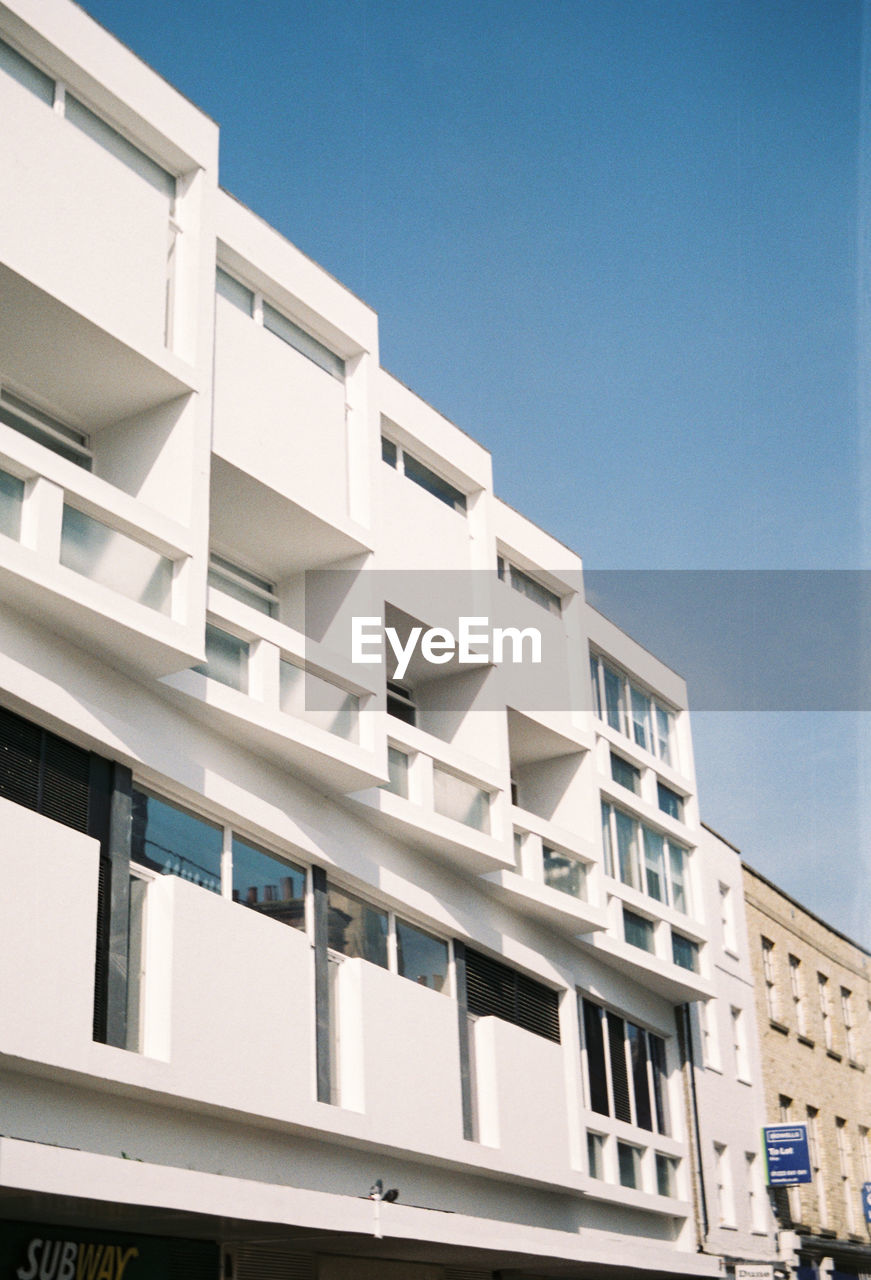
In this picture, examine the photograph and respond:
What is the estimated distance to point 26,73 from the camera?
16375 millimetres

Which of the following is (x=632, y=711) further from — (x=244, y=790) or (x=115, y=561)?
(x=115, y=561)

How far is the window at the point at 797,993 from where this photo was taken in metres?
37.1

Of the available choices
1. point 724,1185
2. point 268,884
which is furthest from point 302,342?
point 724,1185

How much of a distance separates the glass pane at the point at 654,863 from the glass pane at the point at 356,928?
10005mm

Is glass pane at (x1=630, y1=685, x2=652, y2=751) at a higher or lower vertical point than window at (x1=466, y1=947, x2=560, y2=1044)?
higher

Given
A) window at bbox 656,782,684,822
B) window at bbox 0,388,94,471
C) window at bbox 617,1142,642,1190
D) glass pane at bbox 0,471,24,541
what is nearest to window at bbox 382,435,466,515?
window at bbox 0,388,94,471

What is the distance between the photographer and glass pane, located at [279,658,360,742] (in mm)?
18375

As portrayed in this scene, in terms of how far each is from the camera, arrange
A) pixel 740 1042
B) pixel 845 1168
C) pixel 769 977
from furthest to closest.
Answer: pixel 845 1168, pixel 769 977, pixel 740 1042

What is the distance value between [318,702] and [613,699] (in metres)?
12.3

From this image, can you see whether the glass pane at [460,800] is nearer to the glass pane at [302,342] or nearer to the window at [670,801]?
the glass pane at [302,342]

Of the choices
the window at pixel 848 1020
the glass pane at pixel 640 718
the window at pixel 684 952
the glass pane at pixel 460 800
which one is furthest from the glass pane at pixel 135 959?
the window at pixel 848 1020

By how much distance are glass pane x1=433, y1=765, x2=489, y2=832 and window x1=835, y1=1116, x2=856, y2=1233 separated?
20.6 meters

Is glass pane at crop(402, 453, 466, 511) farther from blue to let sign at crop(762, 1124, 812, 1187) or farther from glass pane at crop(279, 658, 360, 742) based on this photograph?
blue to let sign at crop(762, 1124, 812, 1187)

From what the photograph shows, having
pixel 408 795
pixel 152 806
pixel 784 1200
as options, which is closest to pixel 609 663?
pixel 408 795
